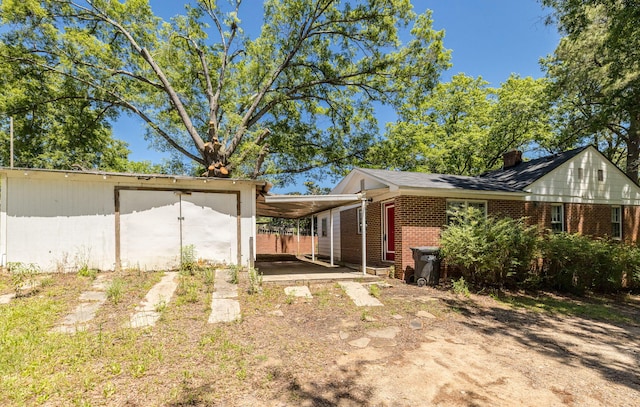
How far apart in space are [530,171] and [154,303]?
13.8 metres

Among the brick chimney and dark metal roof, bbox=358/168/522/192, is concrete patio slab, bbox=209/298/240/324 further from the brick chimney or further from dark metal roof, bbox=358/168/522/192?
the brick chimney

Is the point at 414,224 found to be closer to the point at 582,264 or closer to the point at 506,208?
the point at 506,208

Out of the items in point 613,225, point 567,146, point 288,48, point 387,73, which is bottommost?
point 613,225

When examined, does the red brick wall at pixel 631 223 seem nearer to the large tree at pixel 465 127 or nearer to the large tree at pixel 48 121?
the large tree at pixel 465 127

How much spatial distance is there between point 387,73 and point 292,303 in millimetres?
13725

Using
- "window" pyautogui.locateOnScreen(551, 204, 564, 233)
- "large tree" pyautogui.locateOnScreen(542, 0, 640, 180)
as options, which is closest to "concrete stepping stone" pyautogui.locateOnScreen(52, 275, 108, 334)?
"large tree" pyautogui.locateOnScreen(542, 0, 640, 180)

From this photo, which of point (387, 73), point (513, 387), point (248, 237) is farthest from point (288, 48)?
point (513, 387)

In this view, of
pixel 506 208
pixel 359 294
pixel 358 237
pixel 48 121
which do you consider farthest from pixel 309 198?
pixel 48 121

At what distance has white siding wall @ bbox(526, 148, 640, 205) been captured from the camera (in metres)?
11.8

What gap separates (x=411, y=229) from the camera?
9477 millimetres

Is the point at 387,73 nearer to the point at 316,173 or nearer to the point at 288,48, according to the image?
the point at 288,48

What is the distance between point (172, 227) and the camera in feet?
28.7

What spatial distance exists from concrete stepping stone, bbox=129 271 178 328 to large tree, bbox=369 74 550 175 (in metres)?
14.4

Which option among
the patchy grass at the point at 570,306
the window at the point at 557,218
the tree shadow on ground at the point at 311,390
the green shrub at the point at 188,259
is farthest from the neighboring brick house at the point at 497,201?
the tree shadow on ground at the point at 311,390
